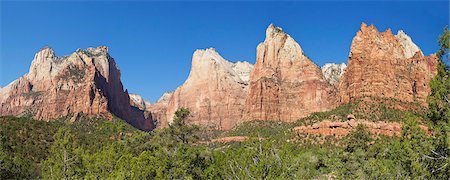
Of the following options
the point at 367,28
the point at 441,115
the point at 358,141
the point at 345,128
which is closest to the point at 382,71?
the point at 367,28

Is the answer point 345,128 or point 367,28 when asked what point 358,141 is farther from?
point 367,28

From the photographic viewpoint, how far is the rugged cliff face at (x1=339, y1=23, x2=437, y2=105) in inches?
5458

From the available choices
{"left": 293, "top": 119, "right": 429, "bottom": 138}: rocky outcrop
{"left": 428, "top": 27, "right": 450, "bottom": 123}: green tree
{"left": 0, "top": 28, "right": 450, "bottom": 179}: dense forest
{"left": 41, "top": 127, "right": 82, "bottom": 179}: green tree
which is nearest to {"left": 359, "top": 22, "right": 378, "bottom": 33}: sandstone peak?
{"left": 293, "top": 119, "right": 429, "bottom": 138}: rocky outcrop

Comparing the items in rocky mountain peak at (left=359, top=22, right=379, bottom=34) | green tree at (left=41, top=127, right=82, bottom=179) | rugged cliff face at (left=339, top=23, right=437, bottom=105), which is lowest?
green tree at (left=41, top=127, right=82, bottom=179)

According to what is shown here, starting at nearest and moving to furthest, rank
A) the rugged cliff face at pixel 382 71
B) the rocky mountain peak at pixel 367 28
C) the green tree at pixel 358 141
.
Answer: the green tree at pixel 358 141
the rugged cliff face at pixel 382 71
the rocky mountain peak at pixel 367 28

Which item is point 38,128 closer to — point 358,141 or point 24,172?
point 24,172

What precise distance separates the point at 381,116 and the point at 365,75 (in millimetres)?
30588

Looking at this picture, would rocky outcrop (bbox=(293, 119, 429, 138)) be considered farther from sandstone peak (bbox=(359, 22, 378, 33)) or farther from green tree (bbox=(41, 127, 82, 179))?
green tree (bbox=(41, 127, 82, 179))

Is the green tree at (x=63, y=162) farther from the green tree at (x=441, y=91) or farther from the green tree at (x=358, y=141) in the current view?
the green tree at (x=358, y=141)

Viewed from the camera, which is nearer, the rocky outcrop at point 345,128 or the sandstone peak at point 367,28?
the rocky outcrop at point 345,128

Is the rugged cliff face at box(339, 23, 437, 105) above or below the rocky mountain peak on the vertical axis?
below

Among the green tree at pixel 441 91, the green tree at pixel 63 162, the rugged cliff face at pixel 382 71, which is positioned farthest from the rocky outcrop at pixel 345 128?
the green tree at pixel 441 91

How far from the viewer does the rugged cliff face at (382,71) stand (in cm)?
13862

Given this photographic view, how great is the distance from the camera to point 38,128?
297 feet
